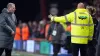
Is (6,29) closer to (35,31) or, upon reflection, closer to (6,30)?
(6,30)

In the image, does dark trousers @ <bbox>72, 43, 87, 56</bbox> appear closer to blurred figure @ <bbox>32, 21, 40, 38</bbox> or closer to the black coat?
the black coat

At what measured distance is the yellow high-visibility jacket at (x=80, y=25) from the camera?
44.8 feet

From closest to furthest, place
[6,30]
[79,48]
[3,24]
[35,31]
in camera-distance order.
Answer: [3,24], [6,30], [79,48], [35,31]

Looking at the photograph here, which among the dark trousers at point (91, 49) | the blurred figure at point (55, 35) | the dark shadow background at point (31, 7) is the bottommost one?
the dark trousers at point (91, 49)

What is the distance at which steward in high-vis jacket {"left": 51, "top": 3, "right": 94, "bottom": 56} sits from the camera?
44.8 feet

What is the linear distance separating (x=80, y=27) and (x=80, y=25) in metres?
0.06

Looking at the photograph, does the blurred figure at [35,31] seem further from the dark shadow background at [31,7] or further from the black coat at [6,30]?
the black coat at [6,30]

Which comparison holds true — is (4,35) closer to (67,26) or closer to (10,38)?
(10,38)

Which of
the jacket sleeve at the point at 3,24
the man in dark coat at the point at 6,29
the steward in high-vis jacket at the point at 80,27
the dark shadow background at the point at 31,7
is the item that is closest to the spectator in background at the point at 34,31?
the dark shadow background at the point at 31,7

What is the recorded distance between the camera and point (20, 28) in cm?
2545

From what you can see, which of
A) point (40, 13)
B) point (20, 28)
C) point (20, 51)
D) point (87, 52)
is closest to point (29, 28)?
point (20, 28)

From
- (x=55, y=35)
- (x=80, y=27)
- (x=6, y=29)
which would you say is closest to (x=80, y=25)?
(x=80, y=27)

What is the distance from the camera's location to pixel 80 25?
44.9ft

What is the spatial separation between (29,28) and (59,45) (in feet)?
27.8
